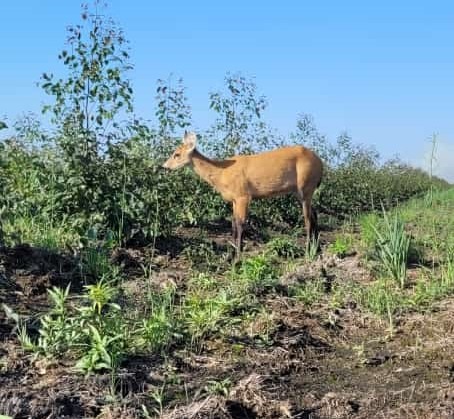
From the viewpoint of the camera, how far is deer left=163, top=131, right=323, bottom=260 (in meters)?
9.14

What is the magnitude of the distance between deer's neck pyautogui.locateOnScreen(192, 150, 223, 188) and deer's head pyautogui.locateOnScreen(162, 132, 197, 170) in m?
0.08

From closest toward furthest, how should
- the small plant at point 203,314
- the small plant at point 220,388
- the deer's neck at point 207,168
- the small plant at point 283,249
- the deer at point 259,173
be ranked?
the small plant at point 220,388 < the small plant at point 203,314 < the small plant at point 283,249 < the deer at point 259,173 < the deer's neck at point 207,168

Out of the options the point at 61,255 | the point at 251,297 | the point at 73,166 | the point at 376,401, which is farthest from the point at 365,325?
the point at 73,166

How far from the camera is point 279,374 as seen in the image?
156 inches

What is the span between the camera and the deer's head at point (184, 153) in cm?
933

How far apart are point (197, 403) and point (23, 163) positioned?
516cm

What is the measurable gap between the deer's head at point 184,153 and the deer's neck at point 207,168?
0.08 metres

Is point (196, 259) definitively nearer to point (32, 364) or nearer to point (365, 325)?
point (365, 325)

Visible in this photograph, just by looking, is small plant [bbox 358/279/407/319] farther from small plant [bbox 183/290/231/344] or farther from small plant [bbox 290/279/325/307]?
small plant [bbox 183/290/231/344]

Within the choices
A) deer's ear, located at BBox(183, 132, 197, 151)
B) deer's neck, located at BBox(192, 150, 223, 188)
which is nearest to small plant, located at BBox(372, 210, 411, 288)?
deer's neck, located at BBox(192, 150, 223, 188)

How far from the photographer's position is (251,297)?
5.20m

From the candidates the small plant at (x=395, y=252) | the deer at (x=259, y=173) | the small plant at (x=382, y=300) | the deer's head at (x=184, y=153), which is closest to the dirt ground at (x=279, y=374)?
the small plant at (x=382, y=300)

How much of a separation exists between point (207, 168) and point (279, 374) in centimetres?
561

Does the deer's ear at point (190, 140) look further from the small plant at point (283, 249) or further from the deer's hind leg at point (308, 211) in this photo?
the small plant at point (283, 249)
